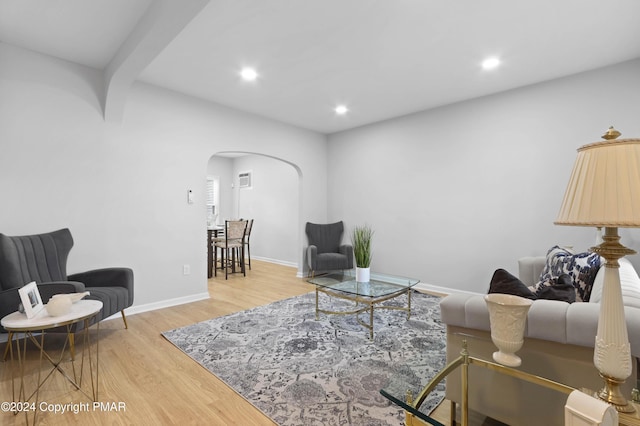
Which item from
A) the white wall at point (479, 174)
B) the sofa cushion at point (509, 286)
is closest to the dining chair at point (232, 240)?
the white wall at point (479, 174)

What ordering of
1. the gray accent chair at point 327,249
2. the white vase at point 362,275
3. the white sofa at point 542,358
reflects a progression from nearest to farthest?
the white sofa at point 542,358
the white vase at point 362,275
the gray accent chair at point 327,249

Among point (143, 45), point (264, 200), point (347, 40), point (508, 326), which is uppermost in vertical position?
point (347, 40)

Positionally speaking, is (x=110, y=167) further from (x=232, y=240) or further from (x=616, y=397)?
(x=616, y=397)

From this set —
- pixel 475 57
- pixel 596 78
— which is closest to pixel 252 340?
pixel 475 57

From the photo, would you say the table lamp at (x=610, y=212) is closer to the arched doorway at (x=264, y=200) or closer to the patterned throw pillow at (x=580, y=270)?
the patterned throw pillow at (x=580, y=270)

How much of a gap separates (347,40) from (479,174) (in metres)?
2.66

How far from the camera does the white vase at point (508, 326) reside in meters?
1.18

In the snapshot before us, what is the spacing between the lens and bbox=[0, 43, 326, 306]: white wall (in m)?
2.93

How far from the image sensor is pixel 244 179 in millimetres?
7984

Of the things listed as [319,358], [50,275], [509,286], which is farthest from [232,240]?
[509,286]

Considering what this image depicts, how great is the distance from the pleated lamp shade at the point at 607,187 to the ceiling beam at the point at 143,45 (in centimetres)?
223

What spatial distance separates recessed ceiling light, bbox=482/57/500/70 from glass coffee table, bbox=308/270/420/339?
2464mm

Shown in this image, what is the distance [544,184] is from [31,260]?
5.50m

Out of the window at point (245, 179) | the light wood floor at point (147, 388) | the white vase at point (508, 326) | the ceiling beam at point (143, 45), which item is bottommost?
the light wood floor at point (147, 388)
